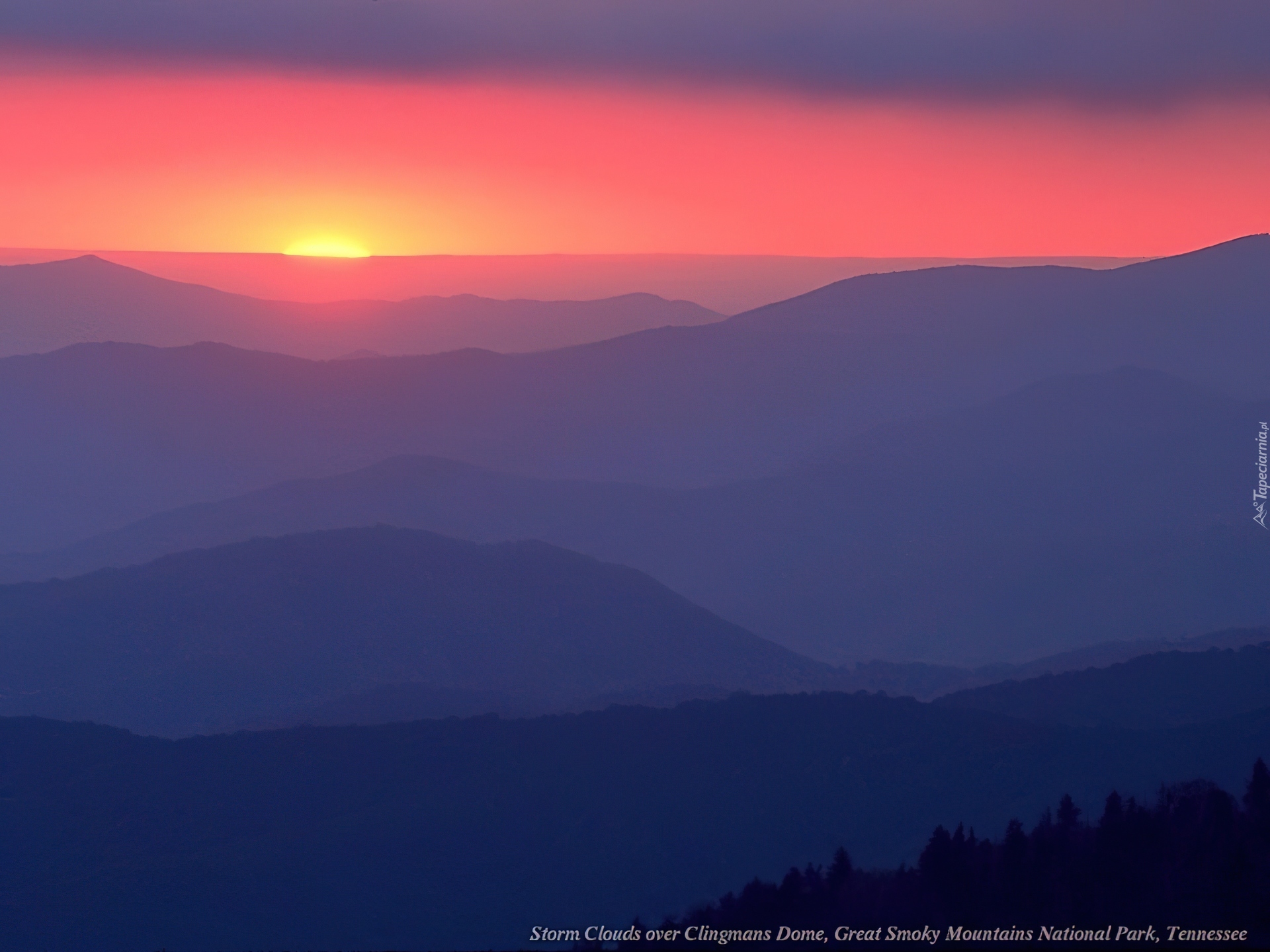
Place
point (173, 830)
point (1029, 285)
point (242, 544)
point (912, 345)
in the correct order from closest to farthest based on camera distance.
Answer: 1. point (173, 830)
2. point (242, 544)
3. point (1029, 285)
4. point (912, 345)

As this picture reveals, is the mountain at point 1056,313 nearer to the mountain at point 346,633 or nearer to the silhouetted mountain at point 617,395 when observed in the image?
the silhouetted mountain at point 617,395

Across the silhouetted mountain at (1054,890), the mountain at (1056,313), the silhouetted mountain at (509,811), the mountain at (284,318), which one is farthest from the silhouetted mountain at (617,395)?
the silhouetted mountain at (1054,890)

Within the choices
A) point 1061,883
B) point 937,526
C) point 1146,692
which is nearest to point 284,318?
point 937,526

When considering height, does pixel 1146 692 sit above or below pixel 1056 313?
below

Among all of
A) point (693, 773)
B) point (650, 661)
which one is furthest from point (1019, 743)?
point (650, 661)

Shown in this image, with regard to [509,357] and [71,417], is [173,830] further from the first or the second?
[71,417]

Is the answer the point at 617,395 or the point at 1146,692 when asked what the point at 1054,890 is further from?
the point at 617,395
